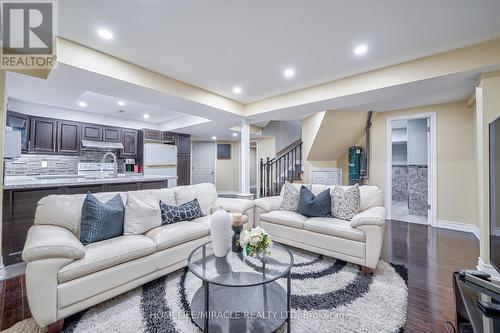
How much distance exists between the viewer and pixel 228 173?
8.69 metres

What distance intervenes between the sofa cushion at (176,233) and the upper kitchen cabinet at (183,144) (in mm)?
4730

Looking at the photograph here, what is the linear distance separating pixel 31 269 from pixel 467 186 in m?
6.12

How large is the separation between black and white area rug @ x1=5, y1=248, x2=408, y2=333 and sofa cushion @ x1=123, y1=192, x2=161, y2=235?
57 centimetres

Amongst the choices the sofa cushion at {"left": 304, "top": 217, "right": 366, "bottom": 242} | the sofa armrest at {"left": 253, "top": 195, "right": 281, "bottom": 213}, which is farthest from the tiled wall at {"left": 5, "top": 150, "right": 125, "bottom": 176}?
the sofa cushion at {"left": 304, "top": 217, "right": 366, "bottom": 242}

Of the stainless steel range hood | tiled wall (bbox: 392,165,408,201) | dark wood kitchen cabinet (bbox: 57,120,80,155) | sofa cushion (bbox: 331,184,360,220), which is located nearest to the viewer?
sofa cushion (bbox: 331,184,360,220)

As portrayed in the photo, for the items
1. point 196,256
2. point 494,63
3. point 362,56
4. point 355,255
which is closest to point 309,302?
point 355,255

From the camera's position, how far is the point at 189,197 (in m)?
3.06

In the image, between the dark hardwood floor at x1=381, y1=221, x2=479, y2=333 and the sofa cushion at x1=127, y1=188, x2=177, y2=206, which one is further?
the sofa cushion at x1=127, y1=188, x2=177, y2=206

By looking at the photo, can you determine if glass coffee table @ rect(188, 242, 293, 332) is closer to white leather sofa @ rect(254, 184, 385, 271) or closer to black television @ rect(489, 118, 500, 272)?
white leather sofa @ rect(254, 184, 385, 271)

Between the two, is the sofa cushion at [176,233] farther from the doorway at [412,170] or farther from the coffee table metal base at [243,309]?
the doorway at [412,170]

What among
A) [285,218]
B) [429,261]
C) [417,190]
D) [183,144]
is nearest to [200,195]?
[285,218]

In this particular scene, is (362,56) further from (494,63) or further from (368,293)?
(368,293)

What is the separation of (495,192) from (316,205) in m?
1.83

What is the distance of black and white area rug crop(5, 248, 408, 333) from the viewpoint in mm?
1593
